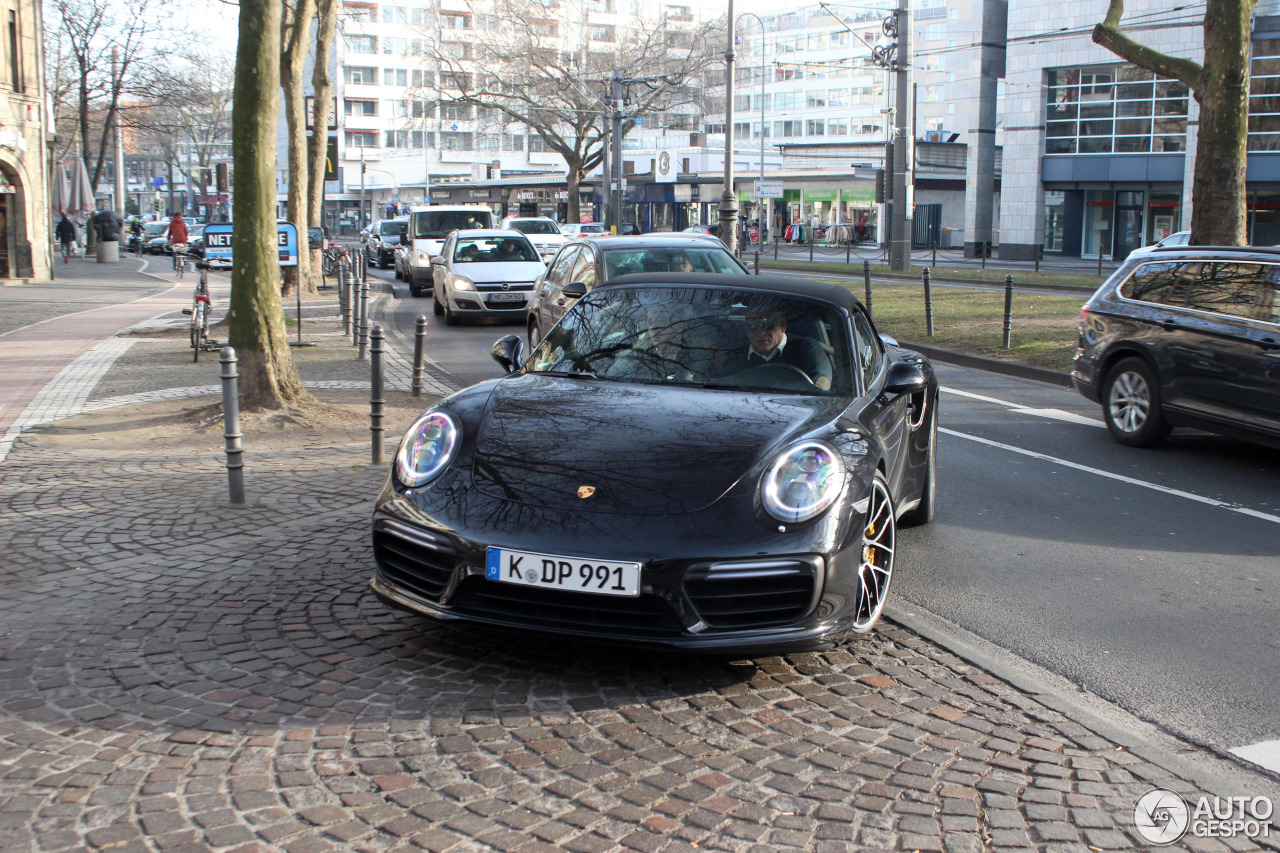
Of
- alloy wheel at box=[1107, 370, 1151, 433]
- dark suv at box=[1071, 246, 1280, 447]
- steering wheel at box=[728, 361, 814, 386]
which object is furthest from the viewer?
alloy wheel at box=[1107, 370, 1151, 433]

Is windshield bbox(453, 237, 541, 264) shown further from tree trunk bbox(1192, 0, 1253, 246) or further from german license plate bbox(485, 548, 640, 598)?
german license plate bbox(485, 548, 640, 598)

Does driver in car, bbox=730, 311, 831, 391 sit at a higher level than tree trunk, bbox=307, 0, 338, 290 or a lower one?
lower

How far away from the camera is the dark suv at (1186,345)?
852 centimetres

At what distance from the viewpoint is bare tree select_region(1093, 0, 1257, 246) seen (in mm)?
14414

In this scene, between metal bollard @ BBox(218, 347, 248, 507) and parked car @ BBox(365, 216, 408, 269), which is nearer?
metal bollard @ BBox(218, 347, 248, 507)

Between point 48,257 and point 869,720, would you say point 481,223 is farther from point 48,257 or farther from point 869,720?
point 869,720

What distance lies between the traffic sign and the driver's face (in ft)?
199

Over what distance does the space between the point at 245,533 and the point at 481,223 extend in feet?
78.6

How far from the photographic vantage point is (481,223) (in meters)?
29.5

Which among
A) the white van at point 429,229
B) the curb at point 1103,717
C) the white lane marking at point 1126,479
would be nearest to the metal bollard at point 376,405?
the curb at point 1103,717

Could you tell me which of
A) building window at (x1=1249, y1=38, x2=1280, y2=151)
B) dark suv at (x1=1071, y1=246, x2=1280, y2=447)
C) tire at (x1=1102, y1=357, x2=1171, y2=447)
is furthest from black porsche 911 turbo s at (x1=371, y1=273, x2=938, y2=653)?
building window at (x1=1249, y1=38, x2=1280, y2=151)

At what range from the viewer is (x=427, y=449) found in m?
4.70

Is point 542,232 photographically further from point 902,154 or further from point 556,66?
point 556,66

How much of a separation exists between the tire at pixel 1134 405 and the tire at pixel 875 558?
5.30m
